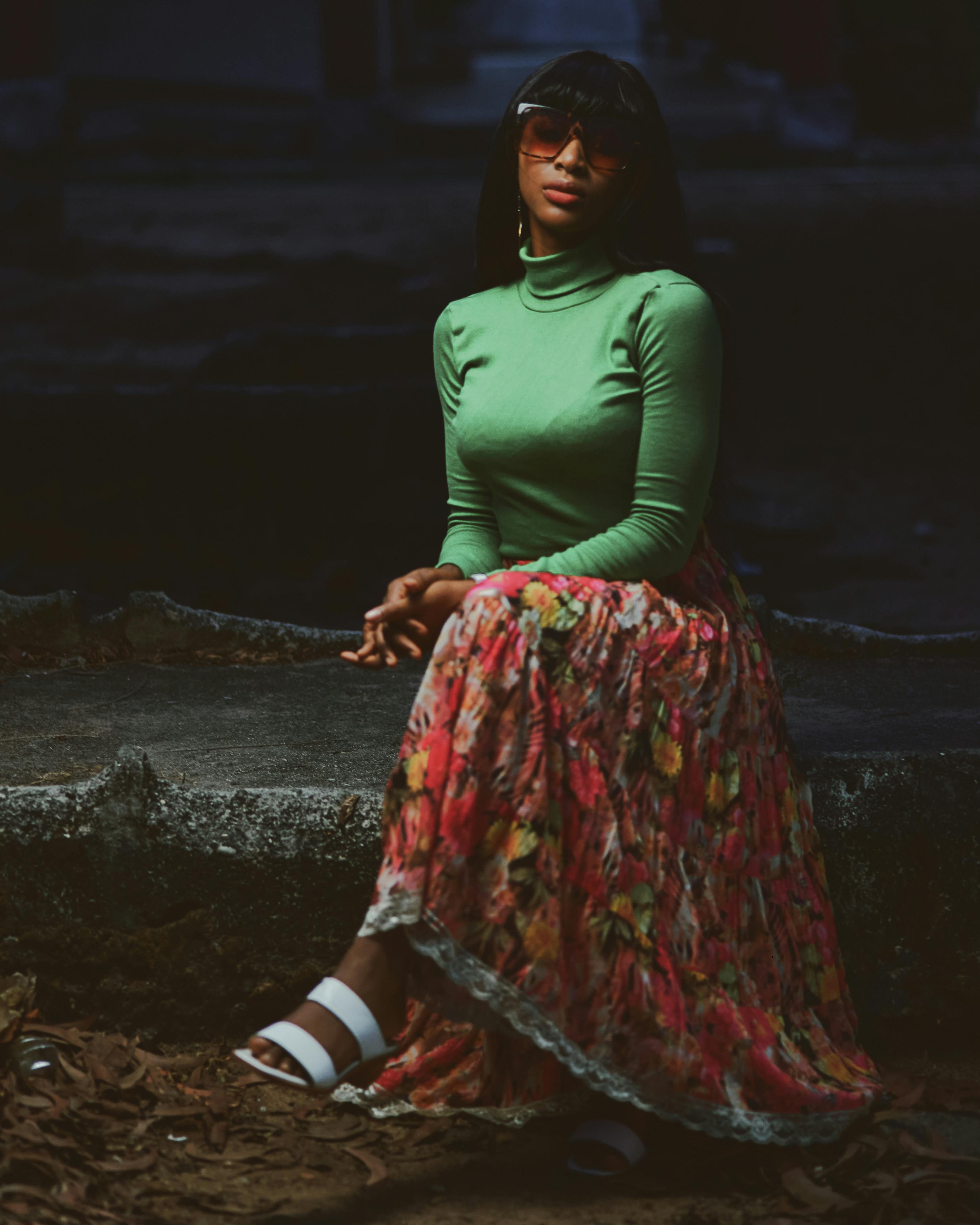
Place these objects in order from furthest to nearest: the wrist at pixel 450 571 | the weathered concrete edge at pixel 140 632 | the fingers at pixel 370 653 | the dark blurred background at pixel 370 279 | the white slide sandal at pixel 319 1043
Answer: the dark blurred background at pixel 370 279, the weathered concrete edge at pixel 140 632, the wrist at pixel 450 571, the fingers at pixel 370 653, the white slide sandal at pixel 319 1043

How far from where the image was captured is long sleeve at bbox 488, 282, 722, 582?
235 centimetres

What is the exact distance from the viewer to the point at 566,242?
2.50 meters

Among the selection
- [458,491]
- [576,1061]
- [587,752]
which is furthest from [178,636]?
[576,1061]

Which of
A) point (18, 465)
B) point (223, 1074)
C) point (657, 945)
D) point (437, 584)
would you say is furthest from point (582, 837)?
point (18, 465)

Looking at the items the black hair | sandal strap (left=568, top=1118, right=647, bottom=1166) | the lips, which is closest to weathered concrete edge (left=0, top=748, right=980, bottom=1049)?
sandal strap (left=568, top=1118, right=647, bottom=1166)

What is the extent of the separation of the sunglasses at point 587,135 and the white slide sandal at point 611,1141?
1.56 metres

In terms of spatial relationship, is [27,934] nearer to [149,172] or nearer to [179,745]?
[179,745]

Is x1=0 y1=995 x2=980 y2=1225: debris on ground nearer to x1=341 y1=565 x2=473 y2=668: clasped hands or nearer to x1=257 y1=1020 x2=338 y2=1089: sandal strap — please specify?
x1=257 y1=1020 x2=338 y2=1089: sandal strap

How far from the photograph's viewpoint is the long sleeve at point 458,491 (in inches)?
103

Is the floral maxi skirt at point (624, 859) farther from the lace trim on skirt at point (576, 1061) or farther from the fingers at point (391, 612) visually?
the fingers at point (391, 612)

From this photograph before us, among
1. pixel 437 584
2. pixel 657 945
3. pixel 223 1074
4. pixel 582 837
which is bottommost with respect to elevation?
pixel 223 1074

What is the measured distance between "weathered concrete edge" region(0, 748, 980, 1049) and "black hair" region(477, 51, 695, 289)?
3.28ft

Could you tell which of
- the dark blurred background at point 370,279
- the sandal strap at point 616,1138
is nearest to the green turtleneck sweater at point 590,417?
the sandal strap at point 616,1138

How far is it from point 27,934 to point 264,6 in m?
3.87
